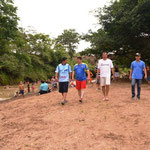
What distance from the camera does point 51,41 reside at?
Result: 4256 cm

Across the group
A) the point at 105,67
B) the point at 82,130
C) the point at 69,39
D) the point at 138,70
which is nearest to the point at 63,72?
the point at 105,67

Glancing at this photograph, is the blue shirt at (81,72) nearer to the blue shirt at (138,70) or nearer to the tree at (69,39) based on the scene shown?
the blue shirt at (138,70)

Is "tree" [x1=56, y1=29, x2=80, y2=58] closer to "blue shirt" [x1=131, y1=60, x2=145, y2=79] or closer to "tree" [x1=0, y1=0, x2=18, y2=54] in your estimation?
"tree" [x1=0, y1=0, x2=18, y2=54]

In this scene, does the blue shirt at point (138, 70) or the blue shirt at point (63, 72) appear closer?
the blue shirt at point (63, 72)

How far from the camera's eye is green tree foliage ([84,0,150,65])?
13758mm

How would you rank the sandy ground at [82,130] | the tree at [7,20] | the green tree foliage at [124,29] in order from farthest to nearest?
the tree at [7,20] → the green tree foliage at [124,29] → the sandy ground at [82,130]

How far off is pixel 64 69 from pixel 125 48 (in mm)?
14153

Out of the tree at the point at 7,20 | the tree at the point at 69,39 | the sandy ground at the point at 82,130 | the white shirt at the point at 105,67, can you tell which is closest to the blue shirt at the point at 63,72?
the white shirt at the point at 105,67

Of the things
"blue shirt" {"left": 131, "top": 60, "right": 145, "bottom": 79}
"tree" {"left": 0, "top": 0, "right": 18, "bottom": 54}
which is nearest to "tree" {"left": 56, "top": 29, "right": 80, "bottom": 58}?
"tree" {"left": 0, "top": 0, "right": 18, "bottom": 54}

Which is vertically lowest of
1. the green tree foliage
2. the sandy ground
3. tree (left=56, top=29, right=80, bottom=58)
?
the sandy ground

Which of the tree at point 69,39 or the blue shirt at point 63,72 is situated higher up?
the tree at point 69,39

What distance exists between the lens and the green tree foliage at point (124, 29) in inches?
542

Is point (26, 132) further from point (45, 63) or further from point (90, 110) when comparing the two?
point (45, 63)

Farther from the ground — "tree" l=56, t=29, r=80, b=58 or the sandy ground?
"tree" l=56, t=29, r=80, b=58
